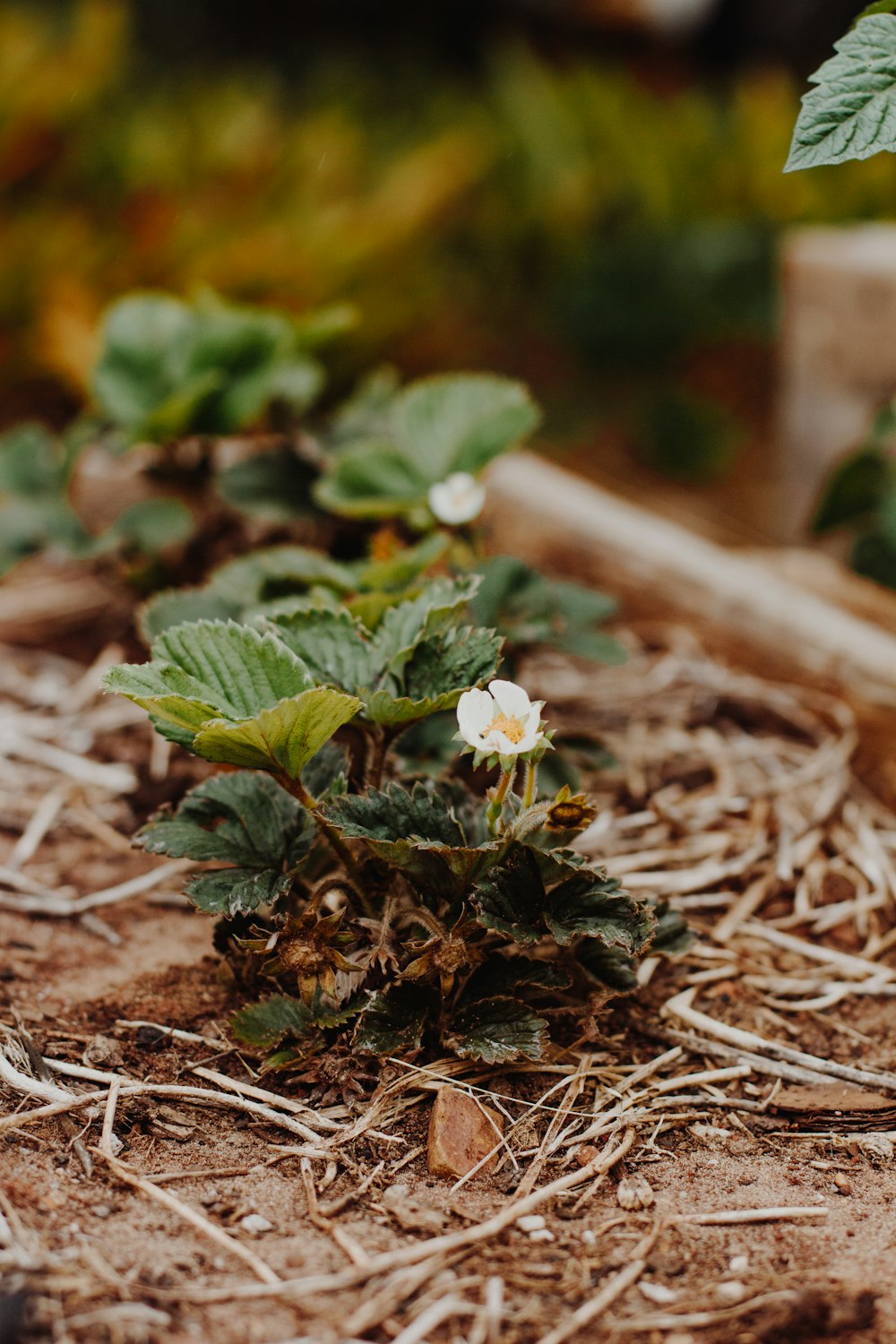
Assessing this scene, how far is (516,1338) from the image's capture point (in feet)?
2.20

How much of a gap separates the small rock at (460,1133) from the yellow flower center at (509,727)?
279mm

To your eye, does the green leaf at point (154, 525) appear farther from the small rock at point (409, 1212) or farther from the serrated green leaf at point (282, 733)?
the small rock at point (409, 1212)

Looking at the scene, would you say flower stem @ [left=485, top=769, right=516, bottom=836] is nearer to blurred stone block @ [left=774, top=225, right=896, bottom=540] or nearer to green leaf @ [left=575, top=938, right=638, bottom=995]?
green leaf @ [left=575, top=938, right=638, bottom=995]

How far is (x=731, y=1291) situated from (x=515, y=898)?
0.96 ft

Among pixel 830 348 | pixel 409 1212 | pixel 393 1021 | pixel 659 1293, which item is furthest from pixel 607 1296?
pixel 830 348

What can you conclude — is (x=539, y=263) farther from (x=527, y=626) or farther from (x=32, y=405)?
(x=527, y=626)

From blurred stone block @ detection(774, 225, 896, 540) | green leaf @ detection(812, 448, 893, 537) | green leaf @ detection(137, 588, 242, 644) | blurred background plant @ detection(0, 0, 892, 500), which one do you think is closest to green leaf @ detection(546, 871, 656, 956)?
green leaf @ detection(137, 588, 242, 644)

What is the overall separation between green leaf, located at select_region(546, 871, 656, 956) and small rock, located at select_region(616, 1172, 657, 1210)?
0.16 m

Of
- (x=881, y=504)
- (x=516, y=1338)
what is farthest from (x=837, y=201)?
(x=516, y=1338)

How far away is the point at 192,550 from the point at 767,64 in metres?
3.82

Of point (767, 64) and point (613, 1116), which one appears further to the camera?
point (767, 64)

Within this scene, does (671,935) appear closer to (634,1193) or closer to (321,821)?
(634,1193)

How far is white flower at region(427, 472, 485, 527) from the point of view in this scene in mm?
1237

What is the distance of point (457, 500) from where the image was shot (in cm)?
125
